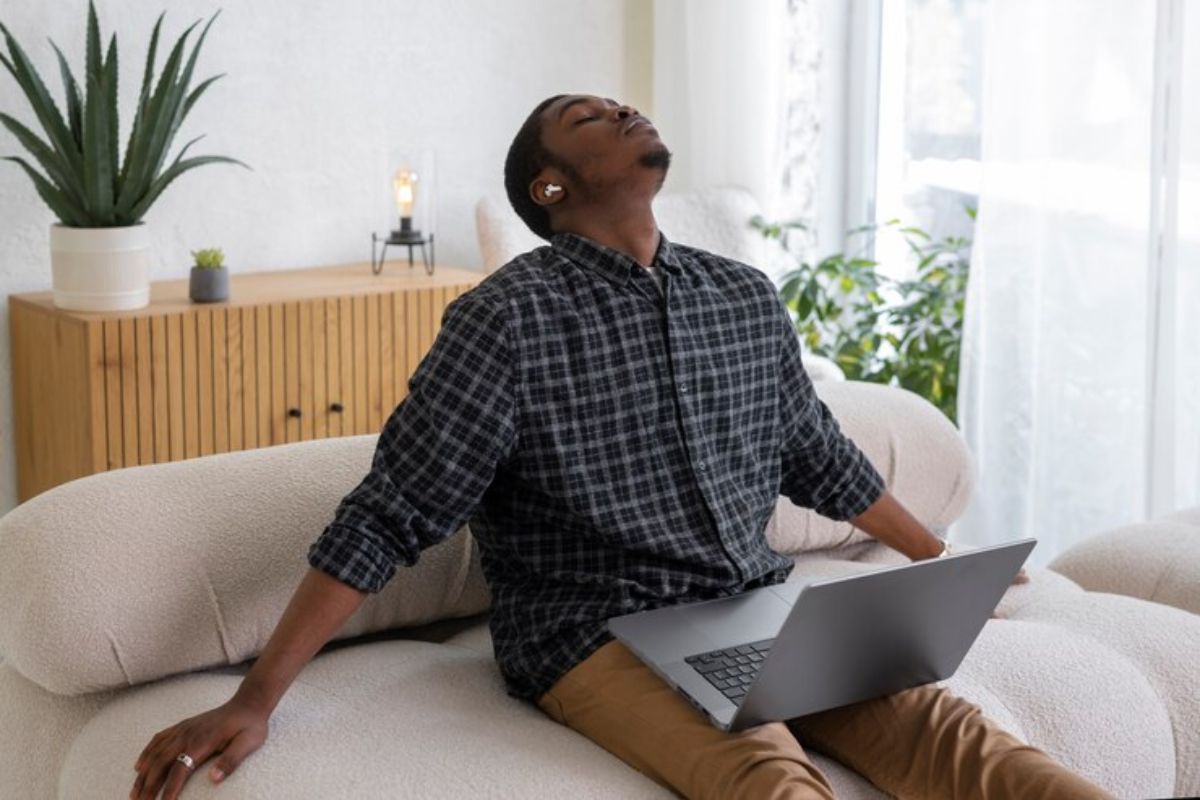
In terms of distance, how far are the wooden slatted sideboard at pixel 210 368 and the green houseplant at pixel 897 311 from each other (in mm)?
867

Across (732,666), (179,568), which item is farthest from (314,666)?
(732,666)

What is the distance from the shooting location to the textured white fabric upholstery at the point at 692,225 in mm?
3584

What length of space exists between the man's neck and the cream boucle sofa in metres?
0.40

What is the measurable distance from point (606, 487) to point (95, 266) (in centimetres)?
163

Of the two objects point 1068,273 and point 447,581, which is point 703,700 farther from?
point 1068,273

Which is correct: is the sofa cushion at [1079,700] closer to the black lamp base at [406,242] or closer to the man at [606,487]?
the man at [606,487]

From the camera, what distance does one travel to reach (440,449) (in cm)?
179

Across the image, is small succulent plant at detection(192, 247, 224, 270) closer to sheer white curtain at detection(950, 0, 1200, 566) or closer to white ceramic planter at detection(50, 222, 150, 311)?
white ceramic planter at detection(50, 222, 150, 311)

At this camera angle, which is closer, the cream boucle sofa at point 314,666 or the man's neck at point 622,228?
the cream boucle sofa at point 314,666

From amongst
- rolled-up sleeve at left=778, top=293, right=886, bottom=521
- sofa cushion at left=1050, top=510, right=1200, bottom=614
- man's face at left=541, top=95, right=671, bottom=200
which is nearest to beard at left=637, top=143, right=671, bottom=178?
man's face at left=541, top=95, right=671, bottom=200

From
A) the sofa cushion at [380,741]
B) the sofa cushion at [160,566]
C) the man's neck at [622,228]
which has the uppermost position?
the man's neck at [622,228]

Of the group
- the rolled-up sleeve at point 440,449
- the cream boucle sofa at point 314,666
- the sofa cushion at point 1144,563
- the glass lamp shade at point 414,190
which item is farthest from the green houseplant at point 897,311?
the rolled-up sleeve at point 440,449

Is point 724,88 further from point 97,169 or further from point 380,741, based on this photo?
point 380,741

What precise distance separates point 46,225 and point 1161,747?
7.92 ft
